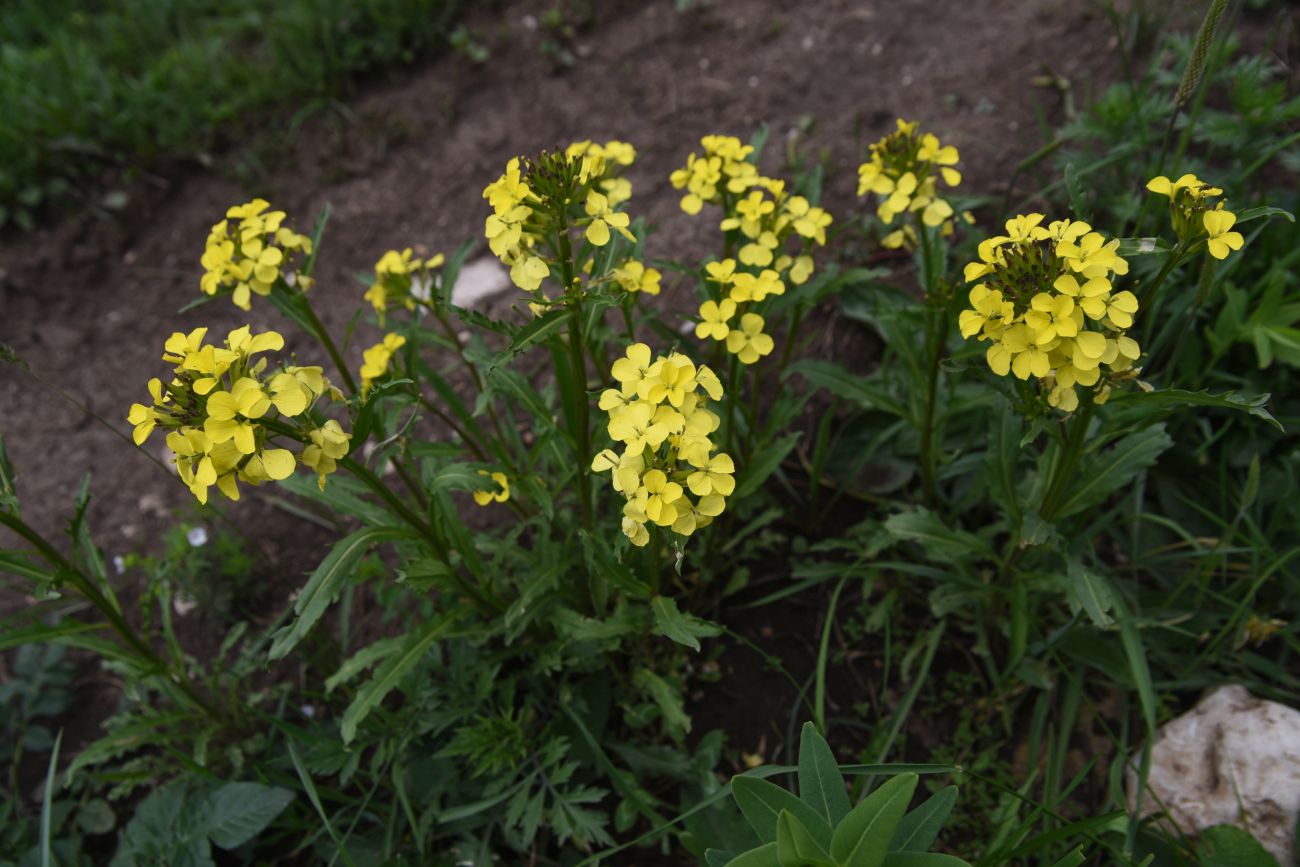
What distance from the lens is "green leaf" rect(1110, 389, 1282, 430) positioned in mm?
1694

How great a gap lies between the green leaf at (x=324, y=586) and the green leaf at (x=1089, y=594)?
1640mm

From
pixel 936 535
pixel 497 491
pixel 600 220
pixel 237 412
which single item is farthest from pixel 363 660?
pixel 936 535

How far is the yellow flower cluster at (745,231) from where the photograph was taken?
2.07 meters

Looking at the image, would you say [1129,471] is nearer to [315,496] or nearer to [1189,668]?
[1189,668]

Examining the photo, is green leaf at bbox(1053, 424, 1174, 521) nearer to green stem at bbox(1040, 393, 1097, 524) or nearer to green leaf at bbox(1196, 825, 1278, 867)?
green stem at bbox(1040, 393, 1097, 524)

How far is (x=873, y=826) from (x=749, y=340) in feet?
3.55

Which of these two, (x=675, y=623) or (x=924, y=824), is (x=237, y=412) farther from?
(x=924, y=824)

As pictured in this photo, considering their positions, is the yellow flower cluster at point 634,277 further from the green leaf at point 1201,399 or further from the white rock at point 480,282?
the white rock at point 480,282

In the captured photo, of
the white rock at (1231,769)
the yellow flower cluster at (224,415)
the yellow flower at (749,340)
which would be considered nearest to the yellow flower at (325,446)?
the yellow flower cluster at (224,415)

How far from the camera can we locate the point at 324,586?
1.93 metres

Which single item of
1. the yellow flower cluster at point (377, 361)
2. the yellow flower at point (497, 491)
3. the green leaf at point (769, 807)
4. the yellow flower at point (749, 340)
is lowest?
the green leaf at point (769, 807)

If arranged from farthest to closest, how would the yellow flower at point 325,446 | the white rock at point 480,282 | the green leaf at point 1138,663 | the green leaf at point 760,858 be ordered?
1. the white rock at point 480,282
2. the green leaf at point 1138,663
3. the yellow flower at point 325,446
4. the green leaf at point 760,858

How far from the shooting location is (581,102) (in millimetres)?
4266

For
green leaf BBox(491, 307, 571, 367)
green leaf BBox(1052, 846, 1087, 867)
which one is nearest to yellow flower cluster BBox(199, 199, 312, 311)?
green leaf BBox(491, 307, 571, 367)
